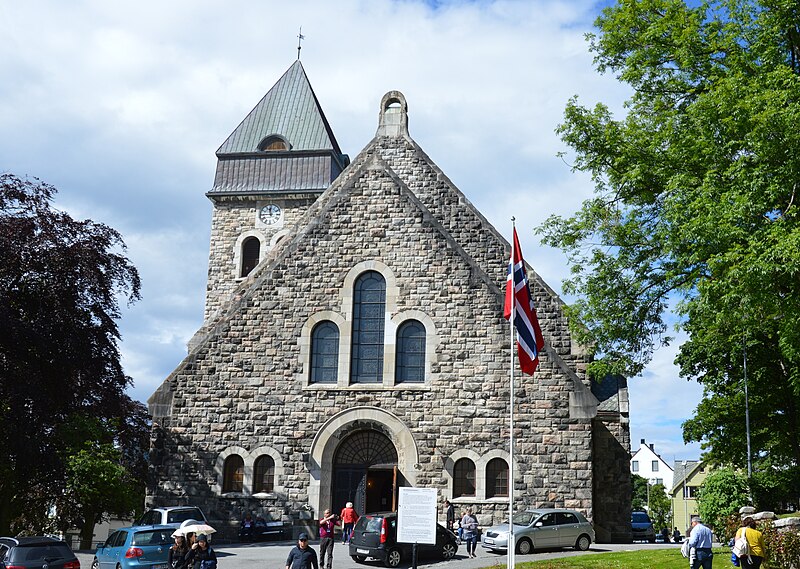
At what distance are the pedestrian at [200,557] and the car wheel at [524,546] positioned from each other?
977 centimetres

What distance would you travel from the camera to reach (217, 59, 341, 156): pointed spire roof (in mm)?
42750

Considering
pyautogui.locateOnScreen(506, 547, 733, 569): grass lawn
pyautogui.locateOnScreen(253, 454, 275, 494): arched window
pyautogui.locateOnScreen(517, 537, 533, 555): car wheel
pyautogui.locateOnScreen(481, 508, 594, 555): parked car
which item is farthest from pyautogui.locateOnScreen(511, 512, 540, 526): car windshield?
pyautogui.locateOnScreen(253, 454, 275, 494): arched window

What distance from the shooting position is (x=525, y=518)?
22.1 metres

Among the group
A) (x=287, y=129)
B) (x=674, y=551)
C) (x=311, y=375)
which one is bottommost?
(x=674, y=551)

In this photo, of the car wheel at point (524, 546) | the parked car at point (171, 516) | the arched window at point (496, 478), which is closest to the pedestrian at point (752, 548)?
the car wheel at point (524, 546)

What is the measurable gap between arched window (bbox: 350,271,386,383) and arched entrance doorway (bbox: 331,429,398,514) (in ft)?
5.86

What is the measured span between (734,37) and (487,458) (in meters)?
12.6

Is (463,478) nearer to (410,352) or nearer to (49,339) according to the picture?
(410,352)

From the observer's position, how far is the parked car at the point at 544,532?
21.6 meters

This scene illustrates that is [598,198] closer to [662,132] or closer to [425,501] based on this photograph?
[662,132]

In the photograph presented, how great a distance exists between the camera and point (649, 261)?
20.7 meters

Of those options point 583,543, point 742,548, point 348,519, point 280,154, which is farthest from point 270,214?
point 742,548

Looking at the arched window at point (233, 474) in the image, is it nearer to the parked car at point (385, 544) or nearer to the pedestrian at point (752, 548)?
the parked car at point (385, 544)

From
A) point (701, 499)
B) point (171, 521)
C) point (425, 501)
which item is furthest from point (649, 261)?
point (171, 521)
